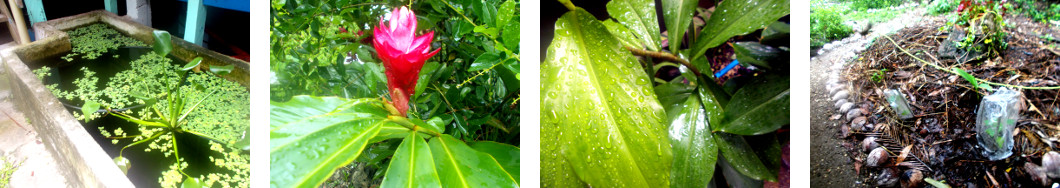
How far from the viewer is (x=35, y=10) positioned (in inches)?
44.4

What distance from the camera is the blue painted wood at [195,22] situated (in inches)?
43.0

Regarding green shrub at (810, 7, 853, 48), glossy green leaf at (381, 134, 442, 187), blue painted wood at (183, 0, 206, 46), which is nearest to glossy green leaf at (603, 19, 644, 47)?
green shrub at (810, 7, 853, 48)

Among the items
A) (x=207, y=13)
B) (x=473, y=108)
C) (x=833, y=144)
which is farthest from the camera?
(x=207, y=13)

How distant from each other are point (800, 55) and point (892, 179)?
0.24 metres

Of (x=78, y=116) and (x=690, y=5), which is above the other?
(x=690, y=5)

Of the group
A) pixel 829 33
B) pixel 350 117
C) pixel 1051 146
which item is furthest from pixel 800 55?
pixel 350 117

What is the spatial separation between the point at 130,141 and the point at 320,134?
1.60 ft

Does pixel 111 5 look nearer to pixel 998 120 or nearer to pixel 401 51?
pixel 401 51

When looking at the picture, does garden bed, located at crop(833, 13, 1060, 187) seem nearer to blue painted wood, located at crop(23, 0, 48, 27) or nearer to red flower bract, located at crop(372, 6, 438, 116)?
Answer: red flower bract, located at crop(372, 6, 438, 116)

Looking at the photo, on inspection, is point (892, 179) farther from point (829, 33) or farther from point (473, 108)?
point (473, 108)

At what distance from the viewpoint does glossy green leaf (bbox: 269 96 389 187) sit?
95cm

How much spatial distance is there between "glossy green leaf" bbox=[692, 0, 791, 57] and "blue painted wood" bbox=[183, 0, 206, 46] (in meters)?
1.00

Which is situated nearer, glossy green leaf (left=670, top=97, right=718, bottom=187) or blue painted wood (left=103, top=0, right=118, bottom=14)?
glossy green leaf (left=670, top=97, right=718, bottom=187)

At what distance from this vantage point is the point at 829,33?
2.74 feet
